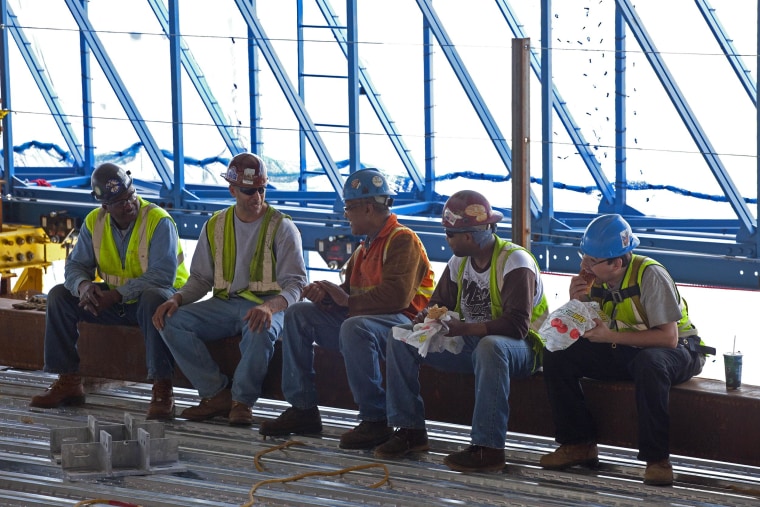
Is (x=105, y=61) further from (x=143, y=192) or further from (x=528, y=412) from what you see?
(x=528, y=412)

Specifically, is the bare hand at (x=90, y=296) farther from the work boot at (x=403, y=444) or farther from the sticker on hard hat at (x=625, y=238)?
the sticker on hard hat at (x=625, y=238)

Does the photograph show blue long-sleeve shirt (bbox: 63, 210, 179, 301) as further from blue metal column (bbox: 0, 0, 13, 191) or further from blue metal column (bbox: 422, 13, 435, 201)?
blue metal column (bbox: 0, 0, 13, 191)

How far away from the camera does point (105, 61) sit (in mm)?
13492

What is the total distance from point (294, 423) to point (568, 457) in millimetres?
1213

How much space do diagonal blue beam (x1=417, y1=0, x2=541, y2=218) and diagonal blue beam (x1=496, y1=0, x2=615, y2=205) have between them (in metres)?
0.54

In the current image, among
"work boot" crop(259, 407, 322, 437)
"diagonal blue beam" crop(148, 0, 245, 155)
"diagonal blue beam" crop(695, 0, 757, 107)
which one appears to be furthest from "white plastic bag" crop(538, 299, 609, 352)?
"diagonal blue beam" crop(148, 0, 245, 155)

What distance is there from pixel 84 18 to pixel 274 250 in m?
8.16

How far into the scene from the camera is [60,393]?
6.40 meters

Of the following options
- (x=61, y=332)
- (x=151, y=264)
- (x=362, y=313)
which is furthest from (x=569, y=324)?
(x=61, y=332)

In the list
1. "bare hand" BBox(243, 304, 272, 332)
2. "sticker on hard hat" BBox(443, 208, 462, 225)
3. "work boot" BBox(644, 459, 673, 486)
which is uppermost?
"sticker on hard hat" BBox(443, 208, 462, 225)

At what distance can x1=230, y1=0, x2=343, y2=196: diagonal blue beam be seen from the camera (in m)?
12.3

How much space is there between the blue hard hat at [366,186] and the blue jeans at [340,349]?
50 centimetres

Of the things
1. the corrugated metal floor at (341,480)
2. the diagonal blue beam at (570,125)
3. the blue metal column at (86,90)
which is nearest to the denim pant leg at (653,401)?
the corrugated metal floor at (341,480)

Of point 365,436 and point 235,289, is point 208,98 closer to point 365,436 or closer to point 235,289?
point 235,289
